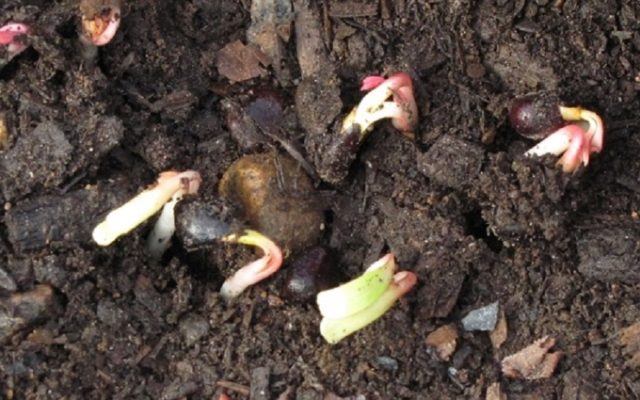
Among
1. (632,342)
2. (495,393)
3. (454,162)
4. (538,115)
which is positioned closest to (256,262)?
(454,162)

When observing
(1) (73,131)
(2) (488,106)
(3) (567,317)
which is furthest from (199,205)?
(3) (567,317)

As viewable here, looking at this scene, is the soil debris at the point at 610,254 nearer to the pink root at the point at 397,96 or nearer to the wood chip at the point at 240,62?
the pink root at the point at 397,96

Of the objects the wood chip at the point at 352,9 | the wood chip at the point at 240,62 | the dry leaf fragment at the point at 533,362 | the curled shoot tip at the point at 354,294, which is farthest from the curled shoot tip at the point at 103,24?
the dry leaf fragment at the point at 533,362

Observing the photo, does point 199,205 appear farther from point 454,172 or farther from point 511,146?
point 511,146

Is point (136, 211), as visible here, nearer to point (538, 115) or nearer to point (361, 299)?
point (361, 299)

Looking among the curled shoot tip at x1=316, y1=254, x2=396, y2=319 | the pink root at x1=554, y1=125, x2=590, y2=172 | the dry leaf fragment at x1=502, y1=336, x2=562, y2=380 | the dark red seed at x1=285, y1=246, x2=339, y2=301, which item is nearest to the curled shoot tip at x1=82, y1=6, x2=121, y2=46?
the dark red seed at x1=285, y1=246, x2=339, y2=301

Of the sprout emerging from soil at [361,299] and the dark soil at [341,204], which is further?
the dark soil at [341,204]
